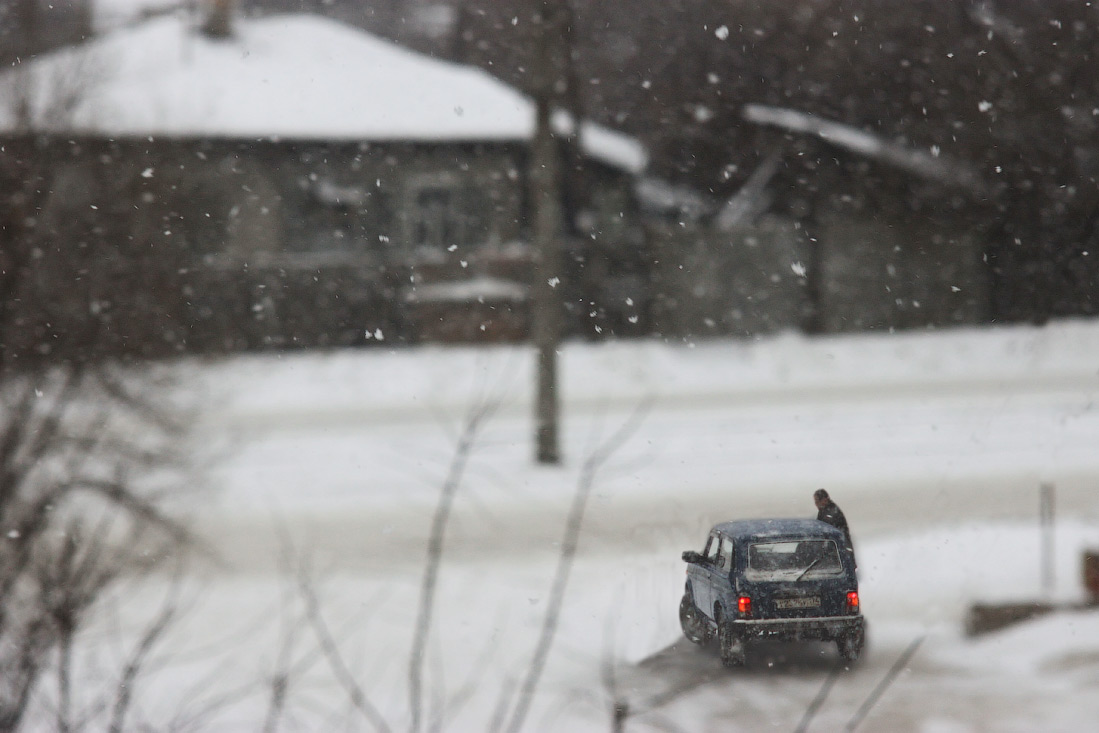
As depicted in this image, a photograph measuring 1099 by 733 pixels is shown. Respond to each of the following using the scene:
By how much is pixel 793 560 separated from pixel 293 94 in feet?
31.3

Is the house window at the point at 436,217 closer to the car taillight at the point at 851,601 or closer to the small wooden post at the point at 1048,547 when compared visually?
the small wooden post at the point at 1048,547

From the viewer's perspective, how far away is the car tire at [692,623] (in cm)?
134

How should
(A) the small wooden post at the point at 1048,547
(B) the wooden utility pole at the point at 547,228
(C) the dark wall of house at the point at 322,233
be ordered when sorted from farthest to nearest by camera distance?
1. (C) the dark wall of house at the point at 322,233
2. (B) the wooden utility pole at the point at 547,228
3. (A) the small wooden post at the point at 1048,547

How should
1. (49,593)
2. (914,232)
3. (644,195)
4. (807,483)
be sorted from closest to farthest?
1. (807,483)
2. (49,593)
3. (914,232)
4. (644,195)

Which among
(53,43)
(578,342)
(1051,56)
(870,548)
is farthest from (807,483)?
(578,342)

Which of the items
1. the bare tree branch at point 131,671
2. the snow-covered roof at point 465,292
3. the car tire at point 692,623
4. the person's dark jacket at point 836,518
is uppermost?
the snow-covered roof at point 465,292

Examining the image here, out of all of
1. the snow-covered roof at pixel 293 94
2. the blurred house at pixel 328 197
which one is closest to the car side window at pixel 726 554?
the snow-covered roof at pixel 293 94

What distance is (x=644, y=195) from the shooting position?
1589 centimetres

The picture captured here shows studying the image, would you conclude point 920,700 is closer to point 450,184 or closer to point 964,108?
point 964,108

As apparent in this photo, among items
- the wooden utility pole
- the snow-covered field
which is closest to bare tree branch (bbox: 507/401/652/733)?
the snow-covered field

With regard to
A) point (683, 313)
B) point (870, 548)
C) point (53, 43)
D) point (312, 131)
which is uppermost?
point (312, 131)

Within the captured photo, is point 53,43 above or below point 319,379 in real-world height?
above

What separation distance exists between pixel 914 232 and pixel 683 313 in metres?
6.34

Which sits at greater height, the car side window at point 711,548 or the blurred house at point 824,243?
the blurred house at point 824,243
